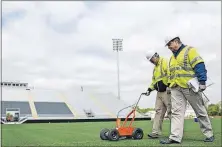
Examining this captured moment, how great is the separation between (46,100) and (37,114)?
202 inches

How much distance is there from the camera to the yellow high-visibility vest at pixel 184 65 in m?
4.81

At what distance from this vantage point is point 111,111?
4197 centimetres

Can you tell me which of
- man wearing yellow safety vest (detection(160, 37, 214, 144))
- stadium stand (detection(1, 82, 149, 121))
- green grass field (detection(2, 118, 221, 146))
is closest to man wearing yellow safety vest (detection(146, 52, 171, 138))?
green grass field (detection(2, 118, 221, 146))

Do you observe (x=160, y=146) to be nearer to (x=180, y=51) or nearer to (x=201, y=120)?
(x=201, y=120)

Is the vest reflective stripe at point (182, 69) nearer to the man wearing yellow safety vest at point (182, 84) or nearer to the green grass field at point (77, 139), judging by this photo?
the man wearing yellow safety vest at point (182, 84)

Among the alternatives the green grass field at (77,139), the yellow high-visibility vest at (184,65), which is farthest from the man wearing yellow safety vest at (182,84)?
the green grass field at (77,139)

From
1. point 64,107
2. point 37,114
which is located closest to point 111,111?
point 64,107

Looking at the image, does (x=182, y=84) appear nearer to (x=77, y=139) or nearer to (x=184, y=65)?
(x=184, y=65)

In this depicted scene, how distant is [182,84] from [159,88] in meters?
1.27

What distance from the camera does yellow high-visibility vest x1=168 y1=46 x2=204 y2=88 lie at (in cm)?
481

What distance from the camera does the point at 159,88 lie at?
244 inches

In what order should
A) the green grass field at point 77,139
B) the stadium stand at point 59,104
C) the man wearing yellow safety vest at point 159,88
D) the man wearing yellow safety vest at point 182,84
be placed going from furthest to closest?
the stadium stand at point 59,104 < the man wearing yellow safety vest at point 159,88 < the green grass field at point 77,139 < the man wearing yellow safety vest at point 182,84

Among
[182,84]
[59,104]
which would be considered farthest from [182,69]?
[59,104]

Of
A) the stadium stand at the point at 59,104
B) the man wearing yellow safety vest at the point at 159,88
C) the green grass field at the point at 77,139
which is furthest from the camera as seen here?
the stadium stand at the point at 59,104
